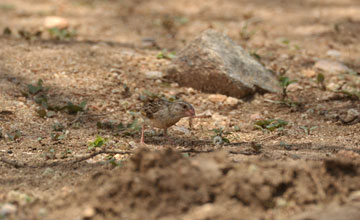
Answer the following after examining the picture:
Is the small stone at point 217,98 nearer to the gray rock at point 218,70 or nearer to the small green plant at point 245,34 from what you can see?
the gray rock at point 218,70

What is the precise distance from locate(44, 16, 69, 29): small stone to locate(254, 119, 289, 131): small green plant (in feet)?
15.5

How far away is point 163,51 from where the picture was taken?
800cm

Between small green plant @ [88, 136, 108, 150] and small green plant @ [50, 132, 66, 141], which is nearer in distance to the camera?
small green plant @ [88, 136, 108, 150]

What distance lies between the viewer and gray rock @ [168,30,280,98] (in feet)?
22.7

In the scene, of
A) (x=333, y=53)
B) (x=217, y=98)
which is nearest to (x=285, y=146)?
(x=217, y=98)

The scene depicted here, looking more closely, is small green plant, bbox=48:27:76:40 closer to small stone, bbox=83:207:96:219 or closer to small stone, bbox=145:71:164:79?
small stone, bbox=145:71:164:79

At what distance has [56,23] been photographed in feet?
30.3

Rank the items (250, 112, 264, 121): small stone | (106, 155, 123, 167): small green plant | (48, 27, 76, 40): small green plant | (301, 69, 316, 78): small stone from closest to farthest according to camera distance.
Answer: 1. (106, 155, 123, 167): small green plant
2. (250, 112, 264, 121): small stone
3. (301, 69, 316, 78): small stone
4. (48, 27, 76, 40): small green plant

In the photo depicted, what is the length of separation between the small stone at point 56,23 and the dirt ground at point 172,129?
0.43ft

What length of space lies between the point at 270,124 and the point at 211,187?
2.65 m

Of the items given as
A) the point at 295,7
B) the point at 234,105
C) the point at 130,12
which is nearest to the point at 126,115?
the point at 234,105

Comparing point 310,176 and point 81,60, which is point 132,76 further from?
point 310,176

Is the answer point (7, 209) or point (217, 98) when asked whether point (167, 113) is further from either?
point (7, 209)

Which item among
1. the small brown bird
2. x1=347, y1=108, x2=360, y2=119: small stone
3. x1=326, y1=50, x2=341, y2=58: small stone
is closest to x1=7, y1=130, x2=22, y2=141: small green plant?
the small brown bird
